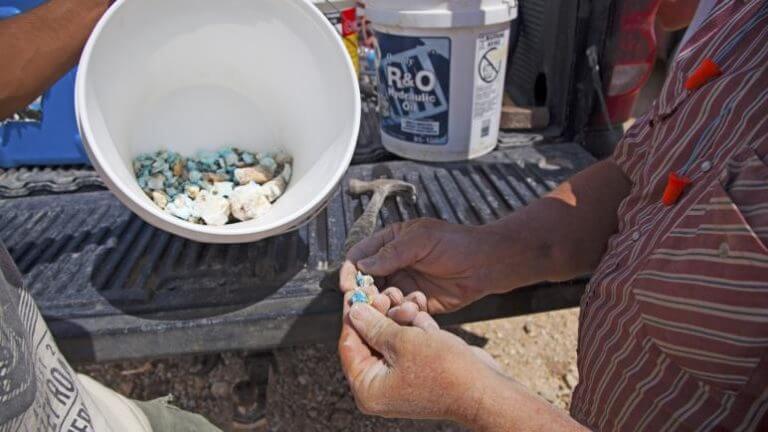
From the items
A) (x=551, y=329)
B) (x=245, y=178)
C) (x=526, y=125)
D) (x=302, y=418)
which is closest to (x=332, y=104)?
(x=245, y=178)

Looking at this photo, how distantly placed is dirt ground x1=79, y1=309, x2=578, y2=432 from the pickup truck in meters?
0.54

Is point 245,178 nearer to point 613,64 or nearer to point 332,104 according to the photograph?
point 332,104

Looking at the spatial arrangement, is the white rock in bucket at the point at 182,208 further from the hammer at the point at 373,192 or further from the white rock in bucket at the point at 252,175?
the hammer at the point at 373,192

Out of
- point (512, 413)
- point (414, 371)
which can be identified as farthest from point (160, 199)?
point (512, 413)

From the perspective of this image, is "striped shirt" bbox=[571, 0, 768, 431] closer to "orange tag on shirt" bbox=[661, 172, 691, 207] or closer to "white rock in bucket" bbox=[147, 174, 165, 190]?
"orange tag on shirt" bbox=[661, 172, 691, 207]

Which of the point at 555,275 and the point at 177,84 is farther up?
the point at 177,84

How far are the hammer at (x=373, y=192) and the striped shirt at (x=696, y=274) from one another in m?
0.52

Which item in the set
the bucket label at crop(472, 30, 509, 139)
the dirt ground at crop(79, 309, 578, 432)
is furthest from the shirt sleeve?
the dirt ground at crop(79, 309, 578, 432)

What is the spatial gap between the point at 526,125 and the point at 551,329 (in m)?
0.73

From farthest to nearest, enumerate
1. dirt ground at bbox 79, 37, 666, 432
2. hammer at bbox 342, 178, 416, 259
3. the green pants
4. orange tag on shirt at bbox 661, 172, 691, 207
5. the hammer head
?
dirt ground at bbox 79, 37, 666, 432 → the hammer head → hammer at bbox 342, 178, 416, 259 → the green pants → orange tag on shirt at bbox 661, 172, 691, 207

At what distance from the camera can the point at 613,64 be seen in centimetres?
159

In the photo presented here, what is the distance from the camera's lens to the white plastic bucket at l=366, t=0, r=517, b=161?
57.4 inches

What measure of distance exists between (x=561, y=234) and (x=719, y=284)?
1.40 feet

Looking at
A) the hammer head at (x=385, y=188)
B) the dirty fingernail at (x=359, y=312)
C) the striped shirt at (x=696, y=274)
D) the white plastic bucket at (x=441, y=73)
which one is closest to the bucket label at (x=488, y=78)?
the white plastic bucket at (x=441, y=73)
